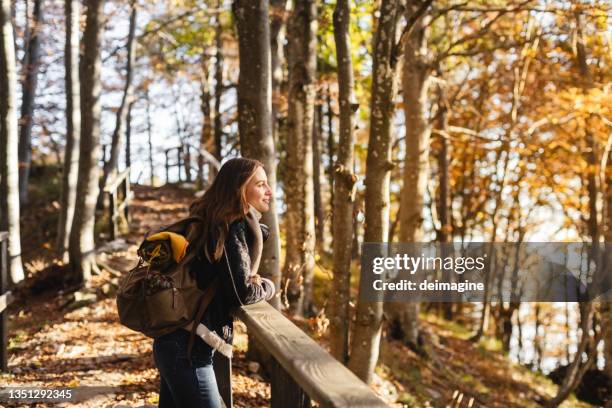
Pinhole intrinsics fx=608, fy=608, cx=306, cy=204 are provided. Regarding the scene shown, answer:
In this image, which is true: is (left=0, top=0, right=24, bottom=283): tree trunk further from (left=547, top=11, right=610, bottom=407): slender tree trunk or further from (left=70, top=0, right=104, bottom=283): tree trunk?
(left=547, top=11, right=610, bottom=407): slender tree trunk

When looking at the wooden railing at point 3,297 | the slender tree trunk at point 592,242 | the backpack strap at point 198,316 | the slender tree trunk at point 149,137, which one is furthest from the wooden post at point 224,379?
the slender tree trunk at point 149,137

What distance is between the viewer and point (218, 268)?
2.86 m

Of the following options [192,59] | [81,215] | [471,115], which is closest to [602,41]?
[471,115]

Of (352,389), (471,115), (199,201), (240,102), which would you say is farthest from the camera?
(471,115)

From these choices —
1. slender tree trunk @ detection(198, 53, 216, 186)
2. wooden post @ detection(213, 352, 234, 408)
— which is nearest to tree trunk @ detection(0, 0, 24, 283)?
wooden post @ detection(213, 352, 234, 408)

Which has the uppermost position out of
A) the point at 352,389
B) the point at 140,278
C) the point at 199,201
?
the point at 199,201

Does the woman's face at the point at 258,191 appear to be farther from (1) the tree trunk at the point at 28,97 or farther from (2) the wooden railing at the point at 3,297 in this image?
(1) the tree trunk at the point at 28,97

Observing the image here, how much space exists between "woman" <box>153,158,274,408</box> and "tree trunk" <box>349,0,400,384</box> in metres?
3.91

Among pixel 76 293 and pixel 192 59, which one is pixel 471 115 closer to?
pixel 192 59

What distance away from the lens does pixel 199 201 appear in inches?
118

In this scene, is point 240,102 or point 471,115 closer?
point 240,102

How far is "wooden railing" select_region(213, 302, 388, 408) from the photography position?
2.07m

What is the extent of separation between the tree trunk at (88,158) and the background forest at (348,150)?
27 mm

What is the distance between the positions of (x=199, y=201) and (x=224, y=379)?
50.5 inches
